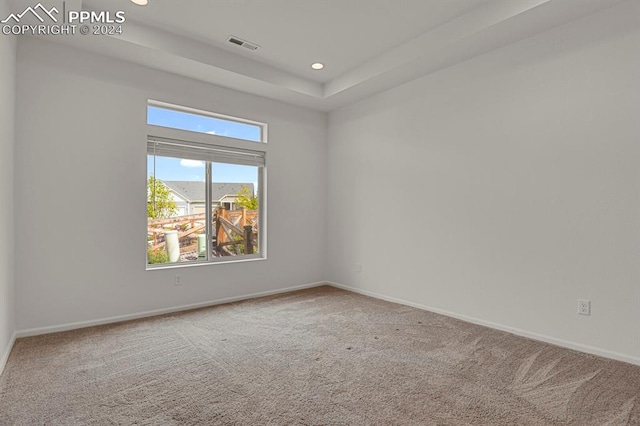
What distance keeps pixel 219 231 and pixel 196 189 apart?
2.06 feet

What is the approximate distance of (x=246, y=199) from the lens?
15.2ft

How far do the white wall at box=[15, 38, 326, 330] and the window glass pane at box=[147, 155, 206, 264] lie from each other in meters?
0.16

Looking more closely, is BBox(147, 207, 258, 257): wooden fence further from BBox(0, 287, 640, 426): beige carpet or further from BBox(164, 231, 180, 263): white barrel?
BBox(0, 287, 640, 426): beige carpet

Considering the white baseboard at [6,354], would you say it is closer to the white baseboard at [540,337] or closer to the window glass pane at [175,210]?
the window glass pane at [175,210]

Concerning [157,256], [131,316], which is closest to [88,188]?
[157,256]

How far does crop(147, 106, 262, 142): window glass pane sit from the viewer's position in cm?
382

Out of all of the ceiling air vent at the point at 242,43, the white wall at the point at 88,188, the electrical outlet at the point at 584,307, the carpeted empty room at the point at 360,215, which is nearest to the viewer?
the carpeted empty room at the point at 360,215

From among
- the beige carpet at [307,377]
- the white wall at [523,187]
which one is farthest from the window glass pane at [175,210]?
the white wall at [523,187]

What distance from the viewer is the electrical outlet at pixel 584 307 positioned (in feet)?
8.89

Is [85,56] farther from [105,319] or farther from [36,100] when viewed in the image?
[105,319]

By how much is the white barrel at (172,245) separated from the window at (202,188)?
0.04 feet

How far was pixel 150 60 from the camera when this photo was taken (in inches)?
137

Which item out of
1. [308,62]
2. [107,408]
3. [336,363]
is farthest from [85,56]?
[336,363]

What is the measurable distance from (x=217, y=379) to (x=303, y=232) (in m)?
2.95
